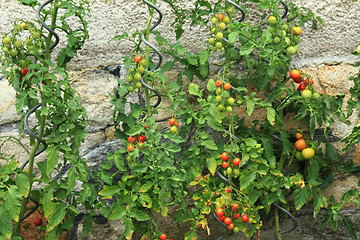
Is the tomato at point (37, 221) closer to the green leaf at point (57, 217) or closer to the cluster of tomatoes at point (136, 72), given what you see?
the green leaf at point (57, 217)

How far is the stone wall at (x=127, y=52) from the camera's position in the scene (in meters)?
1.57

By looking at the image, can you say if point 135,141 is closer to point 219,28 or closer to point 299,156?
point 219,28

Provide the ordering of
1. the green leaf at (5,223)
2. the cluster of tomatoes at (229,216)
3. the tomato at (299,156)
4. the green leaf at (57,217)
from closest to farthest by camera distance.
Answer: the green leaf at (5,223) → the green leaf at (57,217) → the cluster of tomatoes at (229,216) → the tomato at (299,156)

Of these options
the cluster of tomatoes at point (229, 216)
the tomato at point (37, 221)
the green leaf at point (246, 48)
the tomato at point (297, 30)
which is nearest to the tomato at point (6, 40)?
the tomato at point (37, 221)

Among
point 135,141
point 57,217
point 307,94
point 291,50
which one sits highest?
point 291,50

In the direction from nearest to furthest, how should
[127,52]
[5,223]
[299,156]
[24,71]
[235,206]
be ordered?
[5,223] → [24,71] → [235,206] → [299,156] → [127,52]

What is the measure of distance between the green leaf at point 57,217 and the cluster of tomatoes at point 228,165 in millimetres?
538

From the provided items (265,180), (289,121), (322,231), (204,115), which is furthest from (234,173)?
(322,231)

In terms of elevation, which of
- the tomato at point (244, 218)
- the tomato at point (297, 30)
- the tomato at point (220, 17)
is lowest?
the tomato at point (244, 218)

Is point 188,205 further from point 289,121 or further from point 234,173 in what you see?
point 289,121

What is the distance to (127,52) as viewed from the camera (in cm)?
161

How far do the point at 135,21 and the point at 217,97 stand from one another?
48cm

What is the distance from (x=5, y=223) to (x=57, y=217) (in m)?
0.16

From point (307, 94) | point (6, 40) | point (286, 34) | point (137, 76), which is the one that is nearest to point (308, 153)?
point (307, 94)
